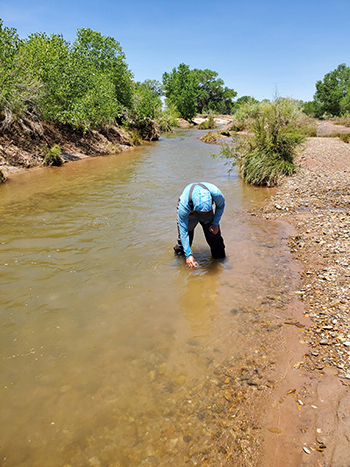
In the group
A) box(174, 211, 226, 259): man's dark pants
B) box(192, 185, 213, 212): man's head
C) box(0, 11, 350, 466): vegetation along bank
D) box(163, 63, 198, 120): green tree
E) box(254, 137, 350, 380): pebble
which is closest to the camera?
box(0, 11, 350, 466): vegetation along bank

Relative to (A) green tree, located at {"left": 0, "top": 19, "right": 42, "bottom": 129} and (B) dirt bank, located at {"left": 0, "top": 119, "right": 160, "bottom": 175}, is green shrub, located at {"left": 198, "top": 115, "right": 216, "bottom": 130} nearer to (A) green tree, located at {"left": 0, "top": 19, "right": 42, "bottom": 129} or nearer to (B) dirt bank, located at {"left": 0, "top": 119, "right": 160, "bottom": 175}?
(B) dirt bank, located at {"left": 0, "top": 119, "right": 160, "bottom": 175}

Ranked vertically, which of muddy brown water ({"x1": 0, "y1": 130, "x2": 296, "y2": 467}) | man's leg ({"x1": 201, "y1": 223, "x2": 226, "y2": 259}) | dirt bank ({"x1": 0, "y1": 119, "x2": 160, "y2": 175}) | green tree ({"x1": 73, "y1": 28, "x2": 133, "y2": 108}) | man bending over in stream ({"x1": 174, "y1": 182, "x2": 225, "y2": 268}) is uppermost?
green tree ({"x1": 73, "y1": 28, "x2": 133, "y2": 108})

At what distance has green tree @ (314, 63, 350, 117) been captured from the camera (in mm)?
49906

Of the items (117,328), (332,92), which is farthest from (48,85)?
(332,92)

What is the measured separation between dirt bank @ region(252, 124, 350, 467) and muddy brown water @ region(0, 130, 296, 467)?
0.44m

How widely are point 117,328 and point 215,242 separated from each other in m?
2.26

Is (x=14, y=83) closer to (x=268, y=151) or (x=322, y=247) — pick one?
(x=268, y=151)

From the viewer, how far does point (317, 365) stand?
2.93 m

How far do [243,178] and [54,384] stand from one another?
10.0 m

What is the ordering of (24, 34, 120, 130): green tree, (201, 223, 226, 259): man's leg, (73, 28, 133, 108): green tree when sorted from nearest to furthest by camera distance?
(201, 223, 226, 259): man's leg
(24, 34, 120, 130): green tree
(73, 28, 133, 108): green tree

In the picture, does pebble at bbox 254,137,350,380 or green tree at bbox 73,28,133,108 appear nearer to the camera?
pebble at bbox 254,137,350,380

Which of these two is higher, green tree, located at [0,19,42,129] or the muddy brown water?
green tree, located at [0,19,42,129]

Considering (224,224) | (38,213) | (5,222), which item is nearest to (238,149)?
(224,224)

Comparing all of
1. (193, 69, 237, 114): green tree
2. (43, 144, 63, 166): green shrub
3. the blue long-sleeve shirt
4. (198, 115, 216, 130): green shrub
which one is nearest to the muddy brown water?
the blue long-sleeve shirt
